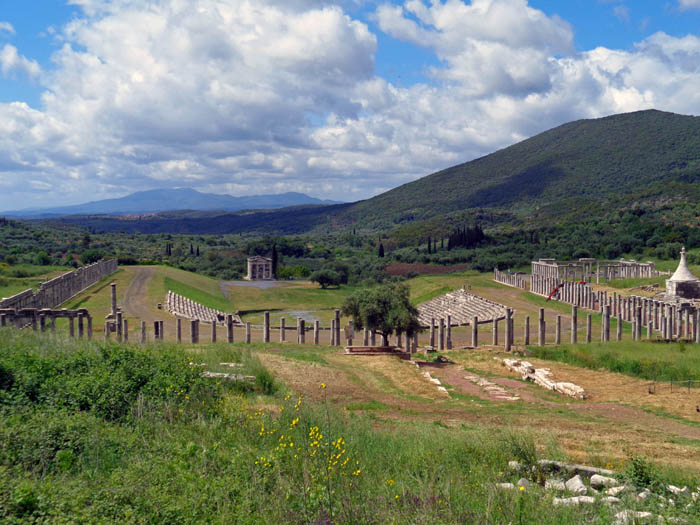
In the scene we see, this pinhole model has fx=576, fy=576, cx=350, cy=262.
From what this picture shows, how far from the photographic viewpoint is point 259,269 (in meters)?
80.9

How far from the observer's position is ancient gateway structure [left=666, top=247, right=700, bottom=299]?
35.5 m

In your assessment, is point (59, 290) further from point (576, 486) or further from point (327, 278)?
point (576, 486)

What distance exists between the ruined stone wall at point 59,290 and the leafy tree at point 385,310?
714 inches

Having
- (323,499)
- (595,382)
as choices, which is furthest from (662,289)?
(323,499)

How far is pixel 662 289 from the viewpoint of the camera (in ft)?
144

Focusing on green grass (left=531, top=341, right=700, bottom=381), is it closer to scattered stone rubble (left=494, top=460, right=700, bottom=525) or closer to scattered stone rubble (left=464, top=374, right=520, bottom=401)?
scattered stone rubble (left=464, top=374, right=520, bottom=401)

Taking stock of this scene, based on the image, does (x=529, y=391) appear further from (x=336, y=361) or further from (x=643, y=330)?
(x=643, y=330)

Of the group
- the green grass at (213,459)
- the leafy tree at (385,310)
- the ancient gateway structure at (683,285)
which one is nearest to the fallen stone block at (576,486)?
the green grass at (213,459)

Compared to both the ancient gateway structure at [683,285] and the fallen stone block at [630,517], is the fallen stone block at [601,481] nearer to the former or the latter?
the fallen stone block at [630,517]

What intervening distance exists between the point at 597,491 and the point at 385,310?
19185 millimetres

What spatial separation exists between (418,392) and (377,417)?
538 cm

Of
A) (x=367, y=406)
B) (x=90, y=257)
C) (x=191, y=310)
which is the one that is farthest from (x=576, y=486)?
(x=90, y=257)

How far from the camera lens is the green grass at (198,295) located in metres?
48.6

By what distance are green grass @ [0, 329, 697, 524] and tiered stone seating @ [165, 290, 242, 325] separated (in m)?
29.5
